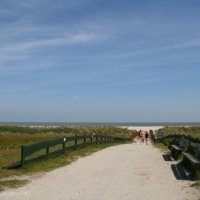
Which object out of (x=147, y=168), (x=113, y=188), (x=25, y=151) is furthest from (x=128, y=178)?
(x=25, y=151)

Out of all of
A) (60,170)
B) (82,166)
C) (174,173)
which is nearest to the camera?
(174,173)

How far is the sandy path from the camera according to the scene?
10.7 m

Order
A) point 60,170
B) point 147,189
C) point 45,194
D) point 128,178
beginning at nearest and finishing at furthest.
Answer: point 45,194
point 147,189
point 128,178
point 60,170

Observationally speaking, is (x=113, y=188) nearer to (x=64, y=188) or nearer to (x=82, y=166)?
(x=64, y=188)

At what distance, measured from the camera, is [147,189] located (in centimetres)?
1170

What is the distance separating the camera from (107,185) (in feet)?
40.6

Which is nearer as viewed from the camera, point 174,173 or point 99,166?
point 174,173

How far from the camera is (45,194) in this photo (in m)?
11.0

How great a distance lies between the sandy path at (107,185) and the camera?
35.1 feet

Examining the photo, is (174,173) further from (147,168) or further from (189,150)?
(189,150)

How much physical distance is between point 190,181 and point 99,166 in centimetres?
523

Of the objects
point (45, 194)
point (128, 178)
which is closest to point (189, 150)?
point (128, 178)

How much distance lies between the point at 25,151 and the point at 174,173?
5.43 meters

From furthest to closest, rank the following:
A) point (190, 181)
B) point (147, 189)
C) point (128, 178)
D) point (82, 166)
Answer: point (82, 166) → point (128, 178) → point (190, 181) → point (147, 189)
